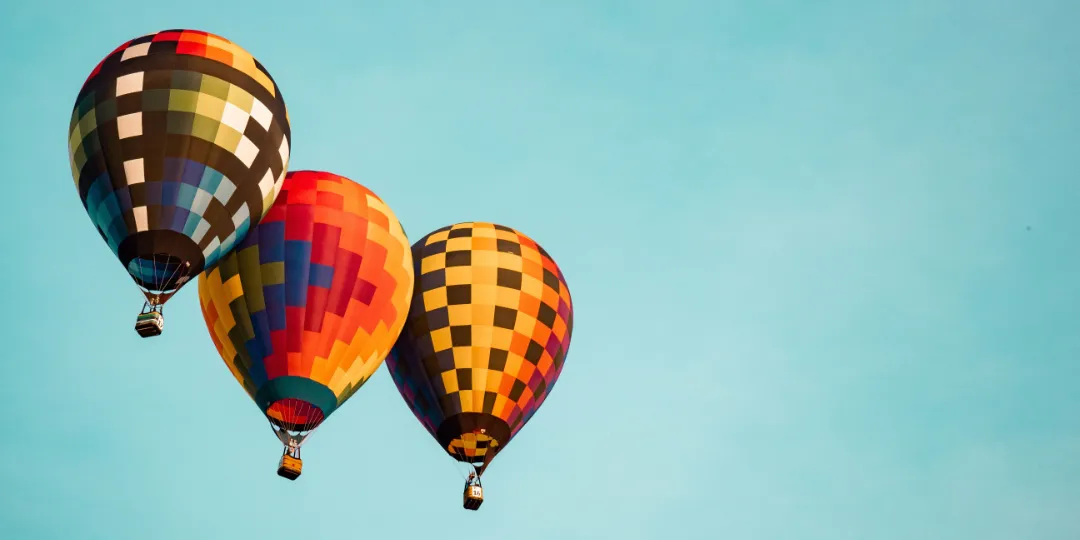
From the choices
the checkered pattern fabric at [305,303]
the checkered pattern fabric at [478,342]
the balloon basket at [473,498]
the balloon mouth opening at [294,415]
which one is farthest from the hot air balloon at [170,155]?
the balloon basket at [473,498]

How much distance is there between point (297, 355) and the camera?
75.4 ft

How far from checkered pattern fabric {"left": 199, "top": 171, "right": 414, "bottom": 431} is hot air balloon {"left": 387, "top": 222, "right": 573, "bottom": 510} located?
154 cm

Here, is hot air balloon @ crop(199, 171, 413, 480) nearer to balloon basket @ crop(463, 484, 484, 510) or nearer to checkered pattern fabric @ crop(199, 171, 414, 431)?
checkered pattern fabric @ crop(199, 171, 414, 431)

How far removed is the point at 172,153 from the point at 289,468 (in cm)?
492

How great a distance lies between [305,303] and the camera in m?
23.1

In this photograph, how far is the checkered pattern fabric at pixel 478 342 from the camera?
1000 inches

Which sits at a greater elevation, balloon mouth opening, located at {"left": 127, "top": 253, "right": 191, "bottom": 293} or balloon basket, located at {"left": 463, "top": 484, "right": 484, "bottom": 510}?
balloon mouth opening, located at {"left": 127, "top": 253, "right": 191, "bottom": 293}

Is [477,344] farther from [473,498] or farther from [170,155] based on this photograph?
[170,155]

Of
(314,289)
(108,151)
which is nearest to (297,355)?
(314,289)

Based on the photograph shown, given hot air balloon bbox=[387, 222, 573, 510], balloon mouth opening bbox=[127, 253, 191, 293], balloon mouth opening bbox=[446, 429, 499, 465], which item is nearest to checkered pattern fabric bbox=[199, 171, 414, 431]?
hot air balloon bbox=[387, 222, 573, 510]

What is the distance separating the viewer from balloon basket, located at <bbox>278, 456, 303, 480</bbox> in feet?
75.0

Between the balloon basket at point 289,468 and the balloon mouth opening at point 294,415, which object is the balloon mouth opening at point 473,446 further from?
the balloon basket at point 289,468

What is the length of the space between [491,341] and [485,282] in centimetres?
107

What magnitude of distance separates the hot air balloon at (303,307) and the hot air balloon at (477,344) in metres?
1.58
